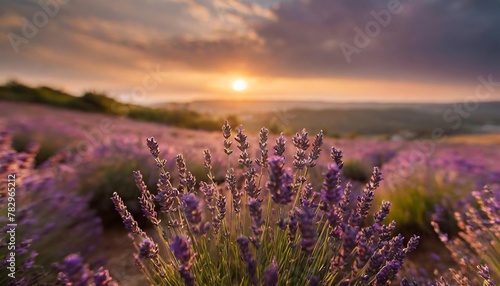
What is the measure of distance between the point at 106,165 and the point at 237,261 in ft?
10.6

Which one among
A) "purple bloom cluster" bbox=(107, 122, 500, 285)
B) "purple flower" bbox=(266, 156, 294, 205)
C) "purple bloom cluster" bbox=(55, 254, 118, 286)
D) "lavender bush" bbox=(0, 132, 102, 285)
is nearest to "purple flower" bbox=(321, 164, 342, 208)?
"purple bloom cluster" bbox=(107, 122, 500, 285)

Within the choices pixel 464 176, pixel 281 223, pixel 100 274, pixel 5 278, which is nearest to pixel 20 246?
pixel 5 278

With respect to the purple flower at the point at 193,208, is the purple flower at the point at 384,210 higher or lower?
lower

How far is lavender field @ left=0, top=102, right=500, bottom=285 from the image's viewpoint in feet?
5.15

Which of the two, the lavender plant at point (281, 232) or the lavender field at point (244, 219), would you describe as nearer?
the lavender plant at point (281, 232)

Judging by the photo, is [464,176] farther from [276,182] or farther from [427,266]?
[276,182]

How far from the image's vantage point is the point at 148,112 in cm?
2195

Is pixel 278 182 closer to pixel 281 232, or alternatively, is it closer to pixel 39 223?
pixel 281 232

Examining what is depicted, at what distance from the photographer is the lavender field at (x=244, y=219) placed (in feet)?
5.15

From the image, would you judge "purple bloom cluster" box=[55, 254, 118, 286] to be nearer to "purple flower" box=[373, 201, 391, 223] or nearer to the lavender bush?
the lavender bush

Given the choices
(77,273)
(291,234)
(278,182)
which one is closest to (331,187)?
(278,182)

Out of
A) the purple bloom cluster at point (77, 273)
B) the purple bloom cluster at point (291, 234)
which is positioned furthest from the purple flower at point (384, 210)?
Answer: the purple bloom cluster at point (77, 273)

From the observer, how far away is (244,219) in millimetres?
2189

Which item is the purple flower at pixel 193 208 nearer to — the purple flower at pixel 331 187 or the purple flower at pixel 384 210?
the purple flower at pixel 331 187
